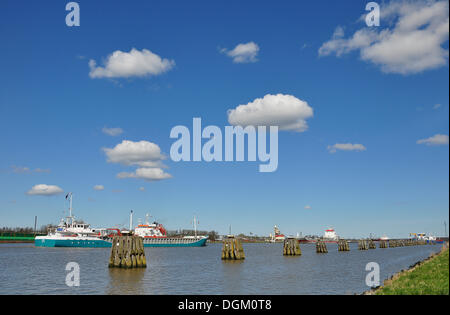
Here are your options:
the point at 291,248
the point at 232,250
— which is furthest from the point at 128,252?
the point at 291,248

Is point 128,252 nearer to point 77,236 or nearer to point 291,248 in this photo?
point 291,248

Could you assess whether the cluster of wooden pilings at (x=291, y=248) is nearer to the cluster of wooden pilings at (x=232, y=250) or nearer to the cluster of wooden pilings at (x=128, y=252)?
the cluster of wooden pilings at (x=232, y=250)

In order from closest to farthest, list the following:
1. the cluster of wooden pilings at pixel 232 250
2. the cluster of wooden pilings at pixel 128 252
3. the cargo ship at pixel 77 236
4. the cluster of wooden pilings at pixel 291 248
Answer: the cluster of wooden pilings at pixel 128 252 < the cluster of wooden pilings at pixel 232 250 < the cluster of wooden pilings at pixel 291 248 < the cargo ship at pixel 77 236

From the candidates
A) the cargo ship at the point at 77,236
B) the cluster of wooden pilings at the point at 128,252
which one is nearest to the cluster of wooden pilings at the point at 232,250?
the cluster of wooden pilings at the point at 128,252

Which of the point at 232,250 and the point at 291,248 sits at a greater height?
the point at 232,250

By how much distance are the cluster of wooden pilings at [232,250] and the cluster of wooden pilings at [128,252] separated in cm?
2486

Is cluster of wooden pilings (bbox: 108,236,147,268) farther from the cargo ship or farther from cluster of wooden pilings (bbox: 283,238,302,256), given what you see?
the cargo ship

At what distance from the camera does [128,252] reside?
41.1m

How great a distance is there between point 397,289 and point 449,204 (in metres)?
7.50

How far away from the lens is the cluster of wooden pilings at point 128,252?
4106 cm

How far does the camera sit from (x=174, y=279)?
36.4 metres

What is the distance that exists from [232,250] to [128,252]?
26.7 meters

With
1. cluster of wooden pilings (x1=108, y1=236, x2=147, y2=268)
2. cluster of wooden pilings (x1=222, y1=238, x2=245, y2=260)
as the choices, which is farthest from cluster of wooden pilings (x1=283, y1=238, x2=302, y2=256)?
cluster of wooden pilings (x1=108, y1=236, x2=147, y2=268)
